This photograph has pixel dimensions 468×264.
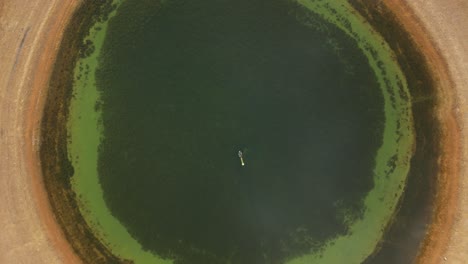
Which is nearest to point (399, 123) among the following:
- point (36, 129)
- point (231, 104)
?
point (231, 104)

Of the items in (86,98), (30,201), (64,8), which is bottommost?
(30,201)

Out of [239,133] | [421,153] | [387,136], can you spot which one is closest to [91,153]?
[239,133]

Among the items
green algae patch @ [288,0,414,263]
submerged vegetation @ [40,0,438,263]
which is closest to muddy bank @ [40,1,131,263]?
submerged vegetation @ [40,0,438,263]

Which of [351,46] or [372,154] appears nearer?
[372,154]

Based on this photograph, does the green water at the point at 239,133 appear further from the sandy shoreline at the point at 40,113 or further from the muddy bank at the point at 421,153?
the sandy shoreline at the point at 40,113

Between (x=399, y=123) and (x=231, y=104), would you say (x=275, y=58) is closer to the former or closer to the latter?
(x=231, y=104)

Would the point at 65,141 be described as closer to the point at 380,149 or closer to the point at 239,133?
the point at 239,133

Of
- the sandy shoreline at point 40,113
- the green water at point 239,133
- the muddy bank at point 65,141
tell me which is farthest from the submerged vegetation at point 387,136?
the sandy shoreline at point 40,113

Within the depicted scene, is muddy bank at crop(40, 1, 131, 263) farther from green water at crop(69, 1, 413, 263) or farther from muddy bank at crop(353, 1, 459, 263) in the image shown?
muddy bank at crop(353, 1, 459, 263)
